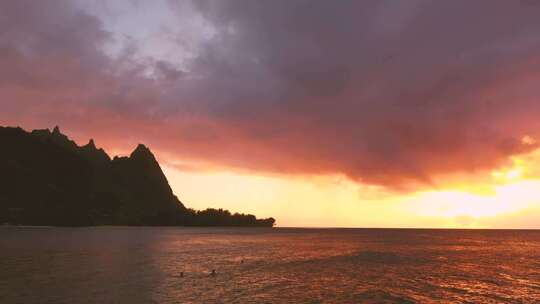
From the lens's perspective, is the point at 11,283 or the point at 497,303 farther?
the point at 11,283

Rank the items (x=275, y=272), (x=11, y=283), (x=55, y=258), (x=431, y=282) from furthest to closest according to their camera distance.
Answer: (x=55, y=258) → (x=275, y=272) → (x=431, y=282) → (x=11, y=283)

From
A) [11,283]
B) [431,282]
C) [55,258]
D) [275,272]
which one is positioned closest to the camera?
[11,283]

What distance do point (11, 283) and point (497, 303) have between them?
5346 cm

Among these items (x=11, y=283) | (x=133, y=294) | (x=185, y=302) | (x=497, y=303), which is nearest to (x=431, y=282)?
(x=497, y=303)

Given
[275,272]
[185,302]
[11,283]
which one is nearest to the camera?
[185,302]

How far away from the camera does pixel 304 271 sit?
68.1m

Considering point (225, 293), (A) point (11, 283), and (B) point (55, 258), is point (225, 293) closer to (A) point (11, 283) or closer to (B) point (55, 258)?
(A) point (11, 283)

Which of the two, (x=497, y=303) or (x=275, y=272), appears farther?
(x=275, y=272)

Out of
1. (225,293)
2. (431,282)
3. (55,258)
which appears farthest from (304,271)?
(55,258)

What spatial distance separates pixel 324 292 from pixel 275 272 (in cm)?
1869

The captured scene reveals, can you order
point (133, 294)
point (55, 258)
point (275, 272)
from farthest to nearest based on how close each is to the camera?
point (55, 258)
point (275, 272)
point (133, 294)

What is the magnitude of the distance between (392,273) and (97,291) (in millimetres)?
44421

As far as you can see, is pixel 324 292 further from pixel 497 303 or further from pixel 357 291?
pixel 497 303

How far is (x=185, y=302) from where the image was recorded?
40688mm
